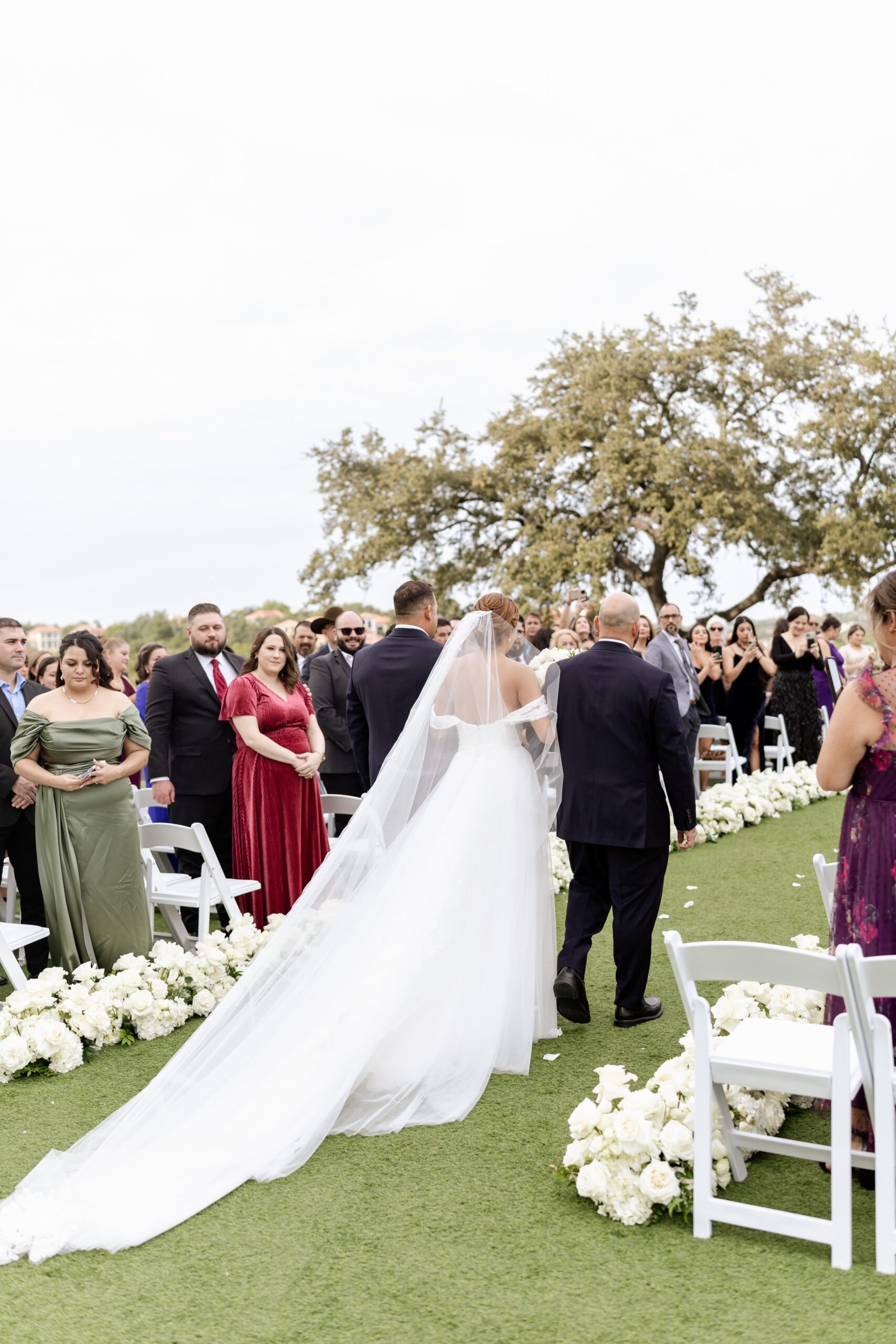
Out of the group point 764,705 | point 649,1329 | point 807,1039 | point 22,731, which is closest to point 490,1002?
point 807,1039

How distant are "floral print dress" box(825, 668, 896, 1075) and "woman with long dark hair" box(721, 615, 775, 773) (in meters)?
9.42

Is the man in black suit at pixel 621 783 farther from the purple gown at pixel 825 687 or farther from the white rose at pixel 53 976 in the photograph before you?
the purple gown at pixel 825 687

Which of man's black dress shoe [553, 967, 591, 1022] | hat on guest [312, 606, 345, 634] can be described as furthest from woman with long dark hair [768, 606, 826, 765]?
man's black dress shoe [553, 967, 591, 1022]

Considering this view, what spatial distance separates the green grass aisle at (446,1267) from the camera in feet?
9.27

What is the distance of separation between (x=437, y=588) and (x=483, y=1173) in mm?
24623

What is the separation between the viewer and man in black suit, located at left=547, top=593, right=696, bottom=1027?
5088mm

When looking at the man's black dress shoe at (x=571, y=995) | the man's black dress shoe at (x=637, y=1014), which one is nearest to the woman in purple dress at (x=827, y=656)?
the man's black dress shoe at (x=637, y=1014)

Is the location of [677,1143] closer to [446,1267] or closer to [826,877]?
[446,1267]

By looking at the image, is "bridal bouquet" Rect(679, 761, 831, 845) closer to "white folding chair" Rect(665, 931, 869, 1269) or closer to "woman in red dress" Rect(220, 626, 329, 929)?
"woman in red dress" Rect(220, 626, 329, 929)

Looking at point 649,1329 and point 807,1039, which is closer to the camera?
point 649,1329

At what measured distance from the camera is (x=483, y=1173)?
146 inches

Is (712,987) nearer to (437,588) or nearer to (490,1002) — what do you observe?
(490,1002)

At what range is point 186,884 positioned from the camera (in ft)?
21.6

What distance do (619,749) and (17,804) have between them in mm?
3173
